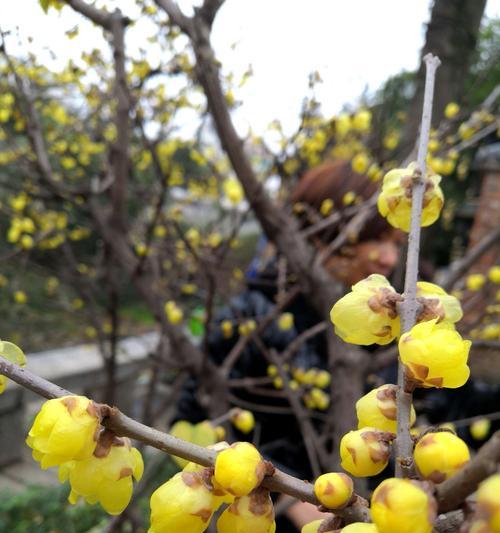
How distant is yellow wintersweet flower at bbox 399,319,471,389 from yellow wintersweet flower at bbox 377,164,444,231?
0.71 ft

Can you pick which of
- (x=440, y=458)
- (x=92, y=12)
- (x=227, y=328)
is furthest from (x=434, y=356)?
(x=227, y=328)

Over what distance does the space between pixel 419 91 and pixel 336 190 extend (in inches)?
25.7

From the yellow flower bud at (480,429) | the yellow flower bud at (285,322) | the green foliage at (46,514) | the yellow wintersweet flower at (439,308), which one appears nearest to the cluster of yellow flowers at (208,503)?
the yellow wintersweet flower at (439,308)

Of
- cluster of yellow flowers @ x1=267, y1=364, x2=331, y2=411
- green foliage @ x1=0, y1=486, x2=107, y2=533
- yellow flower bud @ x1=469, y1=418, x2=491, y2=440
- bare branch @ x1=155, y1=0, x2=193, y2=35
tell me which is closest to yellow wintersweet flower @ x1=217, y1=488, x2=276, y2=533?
bare branch @ x1=155, y1=0, x2=193, y2=35

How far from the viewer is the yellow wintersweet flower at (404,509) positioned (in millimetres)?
350

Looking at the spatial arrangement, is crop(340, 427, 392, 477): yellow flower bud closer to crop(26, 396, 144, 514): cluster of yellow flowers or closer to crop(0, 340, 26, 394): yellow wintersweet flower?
crop(26, 396, 144, 514): cluster of yellow flowers

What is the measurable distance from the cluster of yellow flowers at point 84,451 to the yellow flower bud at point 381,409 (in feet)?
0.71

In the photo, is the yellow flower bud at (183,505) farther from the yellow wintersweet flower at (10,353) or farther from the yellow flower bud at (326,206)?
the yellow flower bud at (326,206)

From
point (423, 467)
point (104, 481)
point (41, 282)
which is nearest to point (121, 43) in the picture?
point (104, 481)

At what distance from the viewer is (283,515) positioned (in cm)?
168

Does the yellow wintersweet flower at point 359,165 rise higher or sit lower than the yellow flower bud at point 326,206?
higher

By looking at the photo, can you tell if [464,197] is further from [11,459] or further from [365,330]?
[365,330]

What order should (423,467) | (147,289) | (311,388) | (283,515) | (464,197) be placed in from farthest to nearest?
(464,197) → (311,388) → (147,289) → (283,515) → (423,467)

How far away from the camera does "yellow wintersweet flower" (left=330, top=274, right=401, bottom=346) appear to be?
519mm
